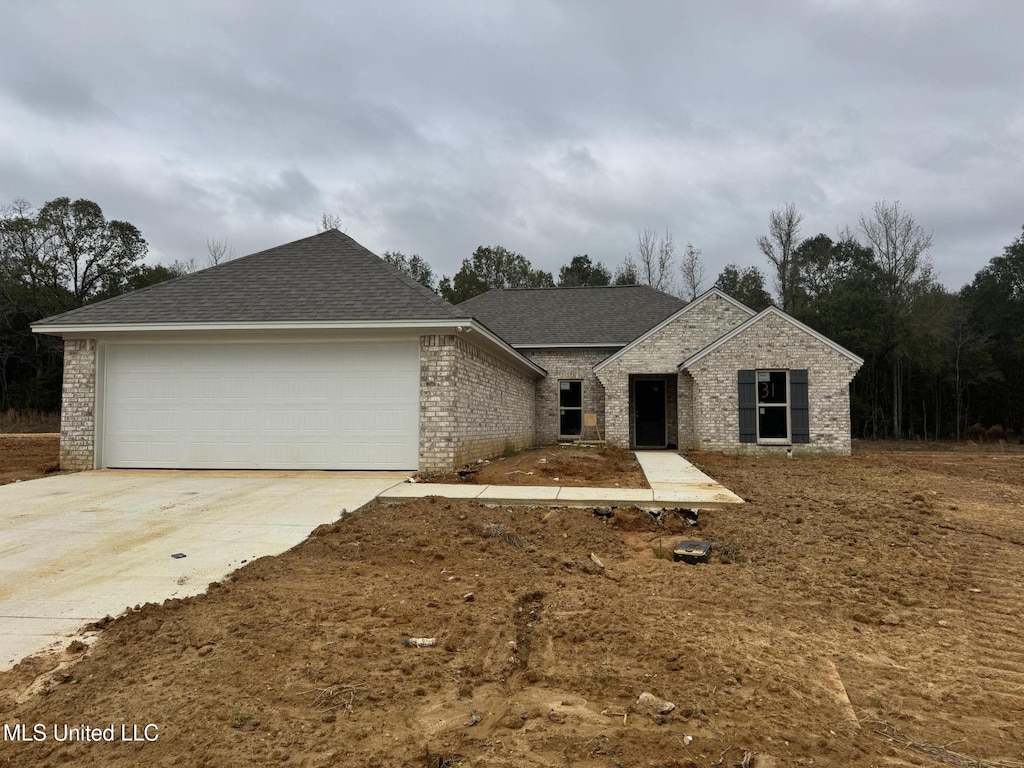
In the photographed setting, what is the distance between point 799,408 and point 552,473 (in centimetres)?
843

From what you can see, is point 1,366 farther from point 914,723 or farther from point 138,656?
point 914,723

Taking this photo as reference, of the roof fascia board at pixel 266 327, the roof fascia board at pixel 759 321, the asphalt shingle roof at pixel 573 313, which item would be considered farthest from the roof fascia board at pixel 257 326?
the asphalt shingle roof at pixel 573 313

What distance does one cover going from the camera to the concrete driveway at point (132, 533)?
422 centimetres

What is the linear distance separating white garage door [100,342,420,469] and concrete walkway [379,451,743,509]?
188cm

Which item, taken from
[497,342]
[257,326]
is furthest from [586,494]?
[257,326]

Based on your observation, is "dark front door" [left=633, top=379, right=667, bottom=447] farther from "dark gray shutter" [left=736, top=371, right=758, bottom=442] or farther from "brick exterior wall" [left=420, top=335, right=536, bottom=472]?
"brick exterior wall" [left=420, top=335, right=536, bottom=472]

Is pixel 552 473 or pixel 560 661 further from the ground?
Result: pixel 552 473

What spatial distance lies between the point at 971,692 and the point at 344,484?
788 centimetres

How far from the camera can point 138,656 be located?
3.34 m

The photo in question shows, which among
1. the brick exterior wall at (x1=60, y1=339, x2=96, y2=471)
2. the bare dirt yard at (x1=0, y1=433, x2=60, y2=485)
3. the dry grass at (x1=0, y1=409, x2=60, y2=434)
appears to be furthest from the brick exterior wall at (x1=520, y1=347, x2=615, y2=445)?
the dry grass at (x1=0, y1=409, x2=60, y2=434)

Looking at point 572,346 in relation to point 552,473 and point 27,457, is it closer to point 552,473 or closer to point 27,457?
point 552,473

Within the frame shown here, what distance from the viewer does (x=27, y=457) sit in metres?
14.5

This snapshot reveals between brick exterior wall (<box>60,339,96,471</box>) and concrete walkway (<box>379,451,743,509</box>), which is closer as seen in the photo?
concrete walkway (<box>379,451,743,509</box>)

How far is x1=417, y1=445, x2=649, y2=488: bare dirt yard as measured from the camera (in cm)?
961
